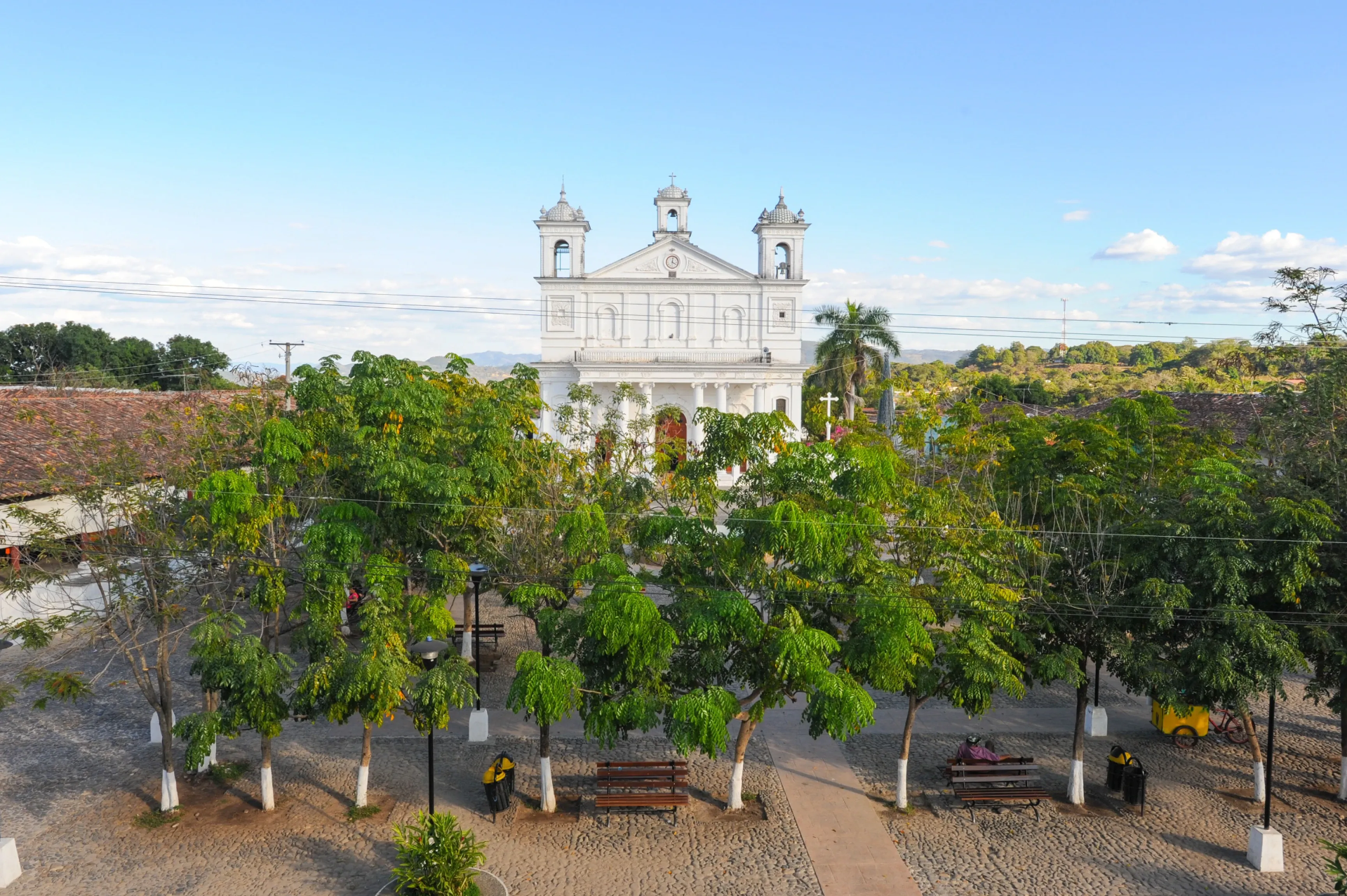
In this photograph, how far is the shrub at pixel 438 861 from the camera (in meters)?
10.2

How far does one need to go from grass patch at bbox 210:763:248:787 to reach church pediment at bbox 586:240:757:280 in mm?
31896

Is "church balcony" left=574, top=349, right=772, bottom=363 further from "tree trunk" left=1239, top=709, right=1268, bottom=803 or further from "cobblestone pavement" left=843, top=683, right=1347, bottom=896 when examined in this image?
"tree trunk" left=1239, top=709, right=1268, bottom=803

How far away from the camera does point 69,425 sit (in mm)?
19094

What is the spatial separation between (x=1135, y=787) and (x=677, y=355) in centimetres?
3230

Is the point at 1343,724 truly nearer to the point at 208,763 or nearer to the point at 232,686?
the point at 232,686

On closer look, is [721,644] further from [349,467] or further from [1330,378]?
[1330,378]

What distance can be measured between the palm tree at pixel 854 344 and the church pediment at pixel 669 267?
5.71m

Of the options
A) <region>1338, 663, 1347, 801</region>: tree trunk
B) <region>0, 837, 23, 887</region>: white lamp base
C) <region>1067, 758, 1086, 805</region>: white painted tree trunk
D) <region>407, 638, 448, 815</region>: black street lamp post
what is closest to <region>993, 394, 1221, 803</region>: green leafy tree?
<region>1067, 758, 1086, 805</region>: white painted tree trunk

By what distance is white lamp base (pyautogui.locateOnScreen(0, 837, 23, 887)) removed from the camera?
1078 cm

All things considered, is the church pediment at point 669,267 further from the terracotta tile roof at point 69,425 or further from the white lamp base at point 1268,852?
the white lamp base at point 1268,852

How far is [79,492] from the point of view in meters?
12.7

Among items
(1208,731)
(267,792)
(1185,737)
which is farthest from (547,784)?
(1208,731)

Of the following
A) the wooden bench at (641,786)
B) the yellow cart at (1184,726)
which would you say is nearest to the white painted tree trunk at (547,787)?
the wooden bench at (641,786)

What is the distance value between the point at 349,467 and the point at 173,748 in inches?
204
